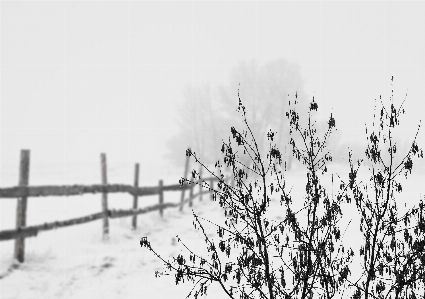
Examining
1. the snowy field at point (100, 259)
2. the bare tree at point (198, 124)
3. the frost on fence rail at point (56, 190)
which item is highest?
the bare tree at point (198, 124)

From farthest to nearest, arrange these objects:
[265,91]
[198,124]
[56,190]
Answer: [198,124]
[265,91]
[56,190]

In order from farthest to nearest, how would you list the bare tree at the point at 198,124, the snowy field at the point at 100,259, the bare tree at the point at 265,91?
the bare tree at the point at 198,124 → the bare tree at the point at 265,91 → the snowy field at the point at 100,259

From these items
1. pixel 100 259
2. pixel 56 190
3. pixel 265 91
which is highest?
pixel 265 91

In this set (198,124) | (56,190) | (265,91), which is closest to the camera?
(56,190)

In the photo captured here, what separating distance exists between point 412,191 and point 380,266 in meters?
1.98

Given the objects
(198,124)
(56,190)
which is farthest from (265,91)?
(56,190)

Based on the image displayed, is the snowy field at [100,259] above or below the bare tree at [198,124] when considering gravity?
below

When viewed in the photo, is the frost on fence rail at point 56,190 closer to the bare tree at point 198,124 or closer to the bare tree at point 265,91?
the bare tree at point 265,91

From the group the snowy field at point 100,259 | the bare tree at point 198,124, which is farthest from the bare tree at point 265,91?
the snowy field at point 100,259

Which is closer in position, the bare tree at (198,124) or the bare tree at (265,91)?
the bare tree at (265,91)

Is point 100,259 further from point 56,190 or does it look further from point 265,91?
point 265,91

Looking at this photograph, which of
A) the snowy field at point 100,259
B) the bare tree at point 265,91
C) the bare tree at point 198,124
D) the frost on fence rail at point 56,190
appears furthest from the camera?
the bare tree at point 198,124

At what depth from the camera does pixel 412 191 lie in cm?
380

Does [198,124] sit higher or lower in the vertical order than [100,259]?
higher
